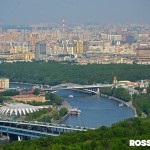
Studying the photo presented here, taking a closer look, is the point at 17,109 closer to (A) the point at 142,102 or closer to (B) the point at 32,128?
(B) the point at 32,128

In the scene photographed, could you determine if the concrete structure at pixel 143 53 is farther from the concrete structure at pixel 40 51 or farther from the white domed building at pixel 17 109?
the white domed building at pixel 17 109

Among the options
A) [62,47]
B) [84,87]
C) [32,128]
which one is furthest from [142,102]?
[62,47]

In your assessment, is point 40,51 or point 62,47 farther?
point 62,47

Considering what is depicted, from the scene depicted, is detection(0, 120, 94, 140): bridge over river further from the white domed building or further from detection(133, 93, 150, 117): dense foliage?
detection(133, 93, 150, 117): dense foliage

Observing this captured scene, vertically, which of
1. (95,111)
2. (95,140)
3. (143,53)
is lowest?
(95,111)

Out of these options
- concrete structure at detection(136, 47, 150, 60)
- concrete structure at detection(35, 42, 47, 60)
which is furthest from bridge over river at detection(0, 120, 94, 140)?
concrete structure at detection(35, 42, 47, 60)

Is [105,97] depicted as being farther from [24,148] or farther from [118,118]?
[24,148]

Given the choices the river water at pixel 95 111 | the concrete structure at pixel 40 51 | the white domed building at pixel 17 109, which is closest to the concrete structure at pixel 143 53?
the concrete structure at pixel 40 51
